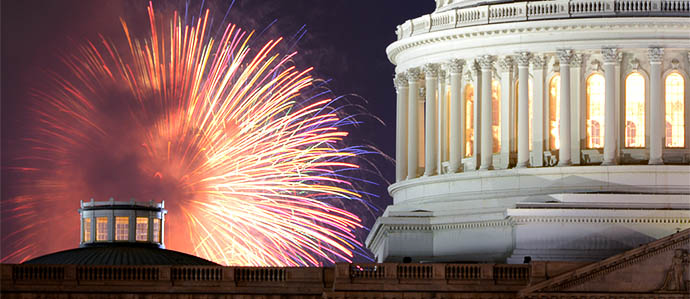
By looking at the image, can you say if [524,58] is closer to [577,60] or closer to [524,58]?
[524,58]

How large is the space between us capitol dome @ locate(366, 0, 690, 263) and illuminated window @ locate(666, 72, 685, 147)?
0.18 ft

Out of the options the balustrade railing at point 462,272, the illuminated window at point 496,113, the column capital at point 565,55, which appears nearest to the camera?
the balustrade railing at point 462,272

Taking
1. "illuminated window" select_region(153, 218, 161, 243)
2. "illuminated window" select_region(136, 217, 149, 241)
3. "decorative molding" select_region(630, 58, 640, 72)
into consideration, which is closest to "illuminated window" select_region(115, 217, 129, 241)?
"illuminated window" select_region(136, 217, 149, 241)

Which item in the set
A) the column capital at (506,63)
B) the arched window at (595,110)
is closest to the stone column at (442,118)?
the column capital at (506,63)

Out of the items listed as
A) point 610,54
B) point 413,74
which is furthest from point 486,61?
point 610,54

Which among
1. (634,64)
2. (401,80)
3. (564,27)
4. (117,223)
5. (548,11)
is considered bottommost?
(117,223)

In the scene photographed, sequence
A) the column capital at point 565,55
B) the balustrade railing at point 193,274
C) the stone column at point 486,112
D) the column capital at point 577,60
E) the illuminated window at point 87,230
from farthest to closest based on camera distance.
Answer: the stone column at point 486,112 < the column capital at point 577,60 < the column capital at point 565,55 < the illuminated window at point 87,230 < the balustrade railing at point 193,274

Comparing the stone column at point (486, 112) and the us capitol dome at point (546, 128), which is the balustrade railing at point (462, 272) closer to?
the us capitol dome at point (546, 128)

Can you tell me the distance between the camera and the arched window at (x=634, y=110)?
378 ft

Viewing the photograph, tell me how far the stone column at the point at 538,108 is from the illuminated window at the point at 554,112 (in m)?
0.57

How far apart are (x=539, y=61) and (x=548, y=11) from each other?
111 inches

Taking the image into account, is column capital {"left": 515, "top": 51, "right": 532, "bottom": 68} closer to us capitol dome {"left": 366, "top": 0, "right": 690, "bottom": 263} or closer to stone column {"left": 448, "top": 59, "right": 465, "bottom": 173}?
us capitol dome {"left": 366, "top": 0, "right": 690, "bottom": 263}

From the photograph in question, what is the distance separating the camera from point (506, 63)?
118 m

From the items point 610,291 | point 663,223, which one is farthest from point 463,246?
point 610,291
